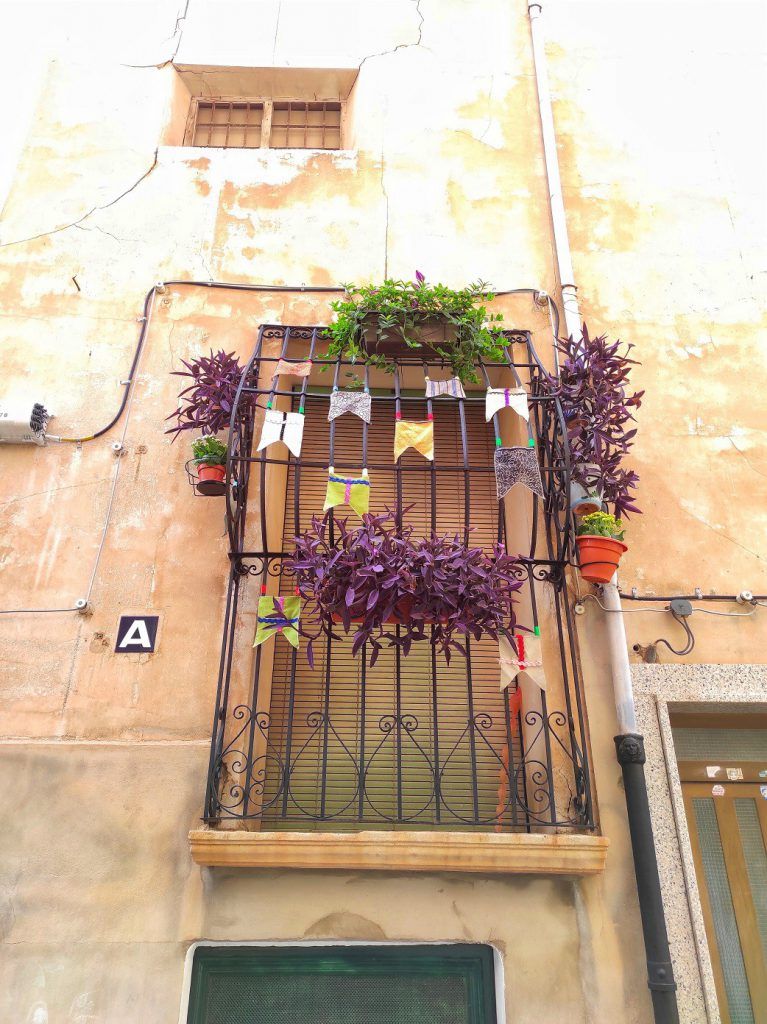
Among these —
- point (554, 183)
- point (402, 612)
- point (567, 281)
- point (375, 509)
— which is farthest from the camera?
point (554, 183)

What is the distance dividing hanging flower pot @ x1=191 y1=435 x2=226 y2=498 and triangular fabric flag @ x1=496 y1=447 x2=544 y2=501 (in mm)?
1571

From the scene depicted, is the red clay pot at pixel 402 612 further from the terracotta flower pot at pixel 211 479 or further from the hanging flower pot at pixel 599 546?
the terracotta flower pot at pixel 211 479

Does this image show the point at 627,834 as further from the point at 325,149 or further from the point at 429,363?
the point at 325,149

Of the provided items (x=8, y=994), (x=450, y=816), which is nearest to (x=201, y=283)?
(x=450, y=816)

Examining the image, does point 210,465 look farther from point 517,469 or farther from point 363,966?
point 363,966

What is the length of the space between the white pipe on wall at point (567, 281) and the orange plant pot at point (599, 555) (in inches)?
9.6

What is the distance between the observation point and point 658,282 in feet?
17.7

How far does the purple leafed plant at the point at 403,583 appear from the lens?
12.1ft

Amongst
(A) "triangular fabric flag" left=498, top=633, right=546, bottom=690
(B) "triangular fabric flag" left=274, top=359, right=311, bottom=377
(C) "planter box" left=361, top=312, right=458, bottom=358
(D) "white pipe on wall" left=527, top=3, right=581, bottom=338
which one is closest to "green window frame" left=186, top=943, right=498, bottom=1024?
(A) "triangular fabric flag" left=498, top=633, right=546, bottom=690

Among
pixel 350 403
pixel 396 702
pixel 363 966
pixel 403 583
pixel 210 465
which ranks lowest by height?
pixel 363 966

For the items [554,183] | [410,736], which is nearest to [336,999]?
[410,736]

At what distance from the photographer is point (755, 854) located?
422cm

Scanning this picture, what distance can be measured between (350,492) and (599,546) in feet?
4.50

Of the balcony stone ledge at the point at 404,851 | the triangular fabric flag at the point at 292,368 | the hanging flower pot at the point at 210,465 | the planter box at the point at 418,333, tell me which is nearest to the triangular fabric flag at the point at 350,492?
the hanging flower pot at the point at 210,465
